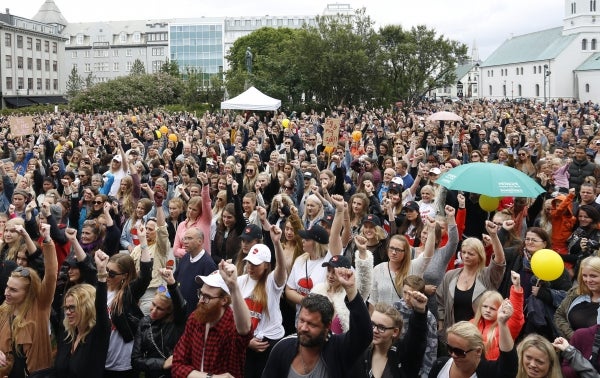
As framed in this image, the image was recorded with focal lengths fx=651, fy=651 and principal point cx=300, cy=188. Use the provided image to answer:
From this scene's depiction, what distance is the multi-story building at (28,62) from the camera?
71.2 metres

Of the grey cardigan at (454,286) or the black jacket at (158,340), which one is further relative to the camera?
the grey cardigan at (454,286)

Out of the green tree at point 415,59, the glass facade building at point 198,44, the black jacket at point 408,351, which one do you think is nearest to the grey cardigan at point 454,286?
the black jacket at point 408,351

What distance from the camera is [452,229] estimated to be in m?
6.01

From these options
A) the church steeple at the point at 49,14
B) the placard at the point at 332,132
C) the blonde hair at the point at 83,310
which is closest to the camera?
the blonde hair at the point at 83,310

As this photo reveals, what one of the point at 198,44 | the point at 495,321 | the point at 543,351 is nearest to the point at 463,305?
the point at 495,321

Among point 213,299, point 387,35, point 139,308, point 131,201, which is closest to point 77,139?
point 131,201

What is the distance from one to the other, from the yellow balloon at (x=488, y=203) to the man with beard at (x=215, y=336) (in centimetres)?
422

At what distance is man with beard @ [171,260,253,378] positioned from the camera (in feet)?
13.9

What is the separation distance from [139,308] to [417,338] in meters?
2.33

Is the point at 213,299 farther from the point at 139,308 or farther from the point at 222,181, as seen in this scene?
the point at 222,181

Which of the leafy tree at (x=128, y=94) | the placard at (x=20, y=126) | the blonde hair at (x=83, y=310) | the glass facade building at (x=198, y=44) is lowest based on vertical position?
the blonde hair at (x=83, y=310)

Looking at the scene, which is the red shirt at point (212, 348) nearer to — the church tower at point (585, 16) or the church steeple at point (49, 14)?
the church tower at point (585, 16)

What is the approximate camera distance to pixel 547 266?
5.02m

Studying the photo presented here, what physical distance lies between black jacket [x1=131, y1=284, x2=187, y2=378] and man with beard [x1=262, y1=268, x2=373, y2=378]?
3.81 feet
